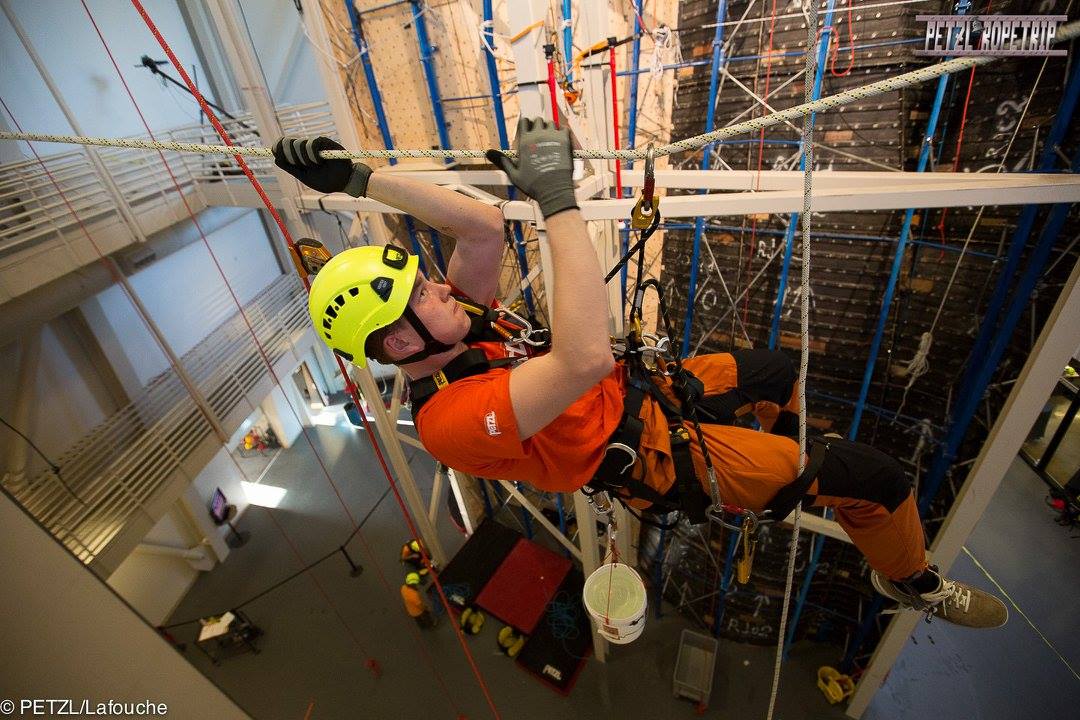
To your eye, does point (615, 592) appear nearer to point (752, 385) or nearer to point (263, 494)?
point (752, 385)

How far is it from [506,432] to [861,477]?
1.66 meters

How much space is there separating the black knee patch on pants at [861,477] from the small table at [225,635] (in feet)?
21.9

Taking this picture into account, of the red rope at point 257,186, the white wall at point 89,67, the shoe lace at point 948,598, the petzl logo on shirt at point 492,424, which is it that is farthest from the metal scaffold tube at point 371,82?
the shoe lace at point 948,598

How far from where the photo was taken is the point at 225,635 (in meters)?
5.79

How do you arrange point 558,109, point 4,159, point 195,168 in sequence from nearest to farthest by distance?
point 558,109 → point 4,159 → point 195,168

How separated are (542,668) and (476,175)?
4909 mm

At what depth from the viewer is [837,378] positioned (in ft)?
13.3

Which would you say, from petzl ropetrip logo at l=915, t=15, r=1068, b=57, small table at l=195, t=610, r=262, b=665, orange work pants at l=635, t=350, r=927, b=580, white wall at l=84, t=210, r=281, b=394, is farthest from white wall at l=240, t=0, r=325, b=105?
small table at l=195, t=610, r=262, b=665

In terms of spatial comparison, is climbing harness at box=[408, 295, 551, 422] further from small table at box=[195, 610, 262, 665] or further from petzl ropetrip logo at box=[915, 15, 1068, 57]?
small table at box=[195, 610, 262, 665]

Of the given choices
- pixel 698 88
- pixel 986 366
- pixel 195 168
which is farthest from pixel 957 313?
pixel 195 168

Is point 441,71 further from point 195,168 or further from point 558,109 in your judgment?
point 195,168

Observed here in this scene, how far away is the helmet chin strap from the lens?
1.89 m

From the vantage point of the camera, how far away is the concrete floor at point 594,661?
181 inches

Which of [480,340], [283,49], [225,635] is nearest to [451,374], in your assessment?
[480,340]
